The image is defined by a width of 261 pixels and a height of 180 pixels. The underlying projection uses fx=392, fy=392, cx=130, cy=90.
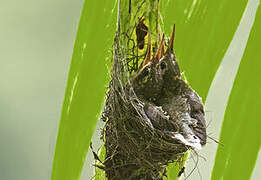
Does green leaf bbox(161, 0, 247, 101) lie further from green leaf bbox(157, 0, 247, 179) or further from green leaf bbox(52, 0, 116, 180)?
green leaf bbox(52, 0, 116, 180)

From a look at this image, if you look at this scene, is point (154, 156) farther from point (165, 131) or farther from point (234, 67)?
point (234, 67)

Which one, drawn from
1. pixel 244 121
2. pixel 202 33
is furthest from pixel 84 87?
pixel 244 121

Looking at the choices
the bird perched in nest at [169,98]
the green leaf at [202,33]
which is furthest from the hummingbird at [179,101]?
the green leaf at [202,33]

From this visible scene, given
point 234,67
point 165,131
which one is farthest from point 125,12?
point 234,67

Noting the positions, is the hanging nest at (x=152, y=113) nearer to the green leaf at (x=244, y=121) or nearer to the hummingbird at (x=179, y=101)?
the hummingbird at (x=179, y=101)

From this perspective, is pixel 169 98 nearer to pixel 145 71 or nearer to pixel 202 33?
pixel 145 71

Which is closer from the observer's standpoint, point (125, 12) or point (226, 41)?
point (125, 12)

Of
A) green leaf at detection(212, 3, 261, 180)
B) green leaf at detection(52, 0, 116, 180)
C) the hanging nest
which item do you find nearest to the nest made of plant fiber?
the hanging nest

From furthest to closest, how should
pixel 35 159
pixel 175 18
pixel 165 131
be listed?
pixel 35 159
pixel 175 18
pixel 165 131
